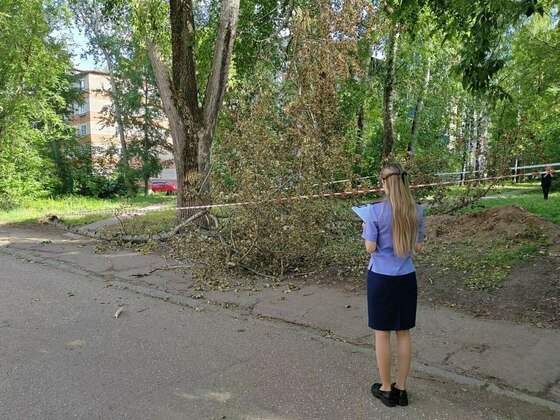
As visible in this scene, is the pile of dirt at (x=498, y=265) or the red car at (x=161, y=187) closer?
the pile of dirt at (x=498, y=265)

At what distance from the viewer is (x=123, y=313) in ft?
19.7

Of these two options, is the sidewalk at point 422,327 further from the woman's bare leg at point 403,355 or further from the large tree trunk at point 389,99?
the large tree trunk at point 389,99

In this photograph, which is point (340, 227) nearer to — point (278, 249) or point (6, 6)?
point (278, 249)

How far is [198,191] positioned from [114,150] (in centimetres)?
2516

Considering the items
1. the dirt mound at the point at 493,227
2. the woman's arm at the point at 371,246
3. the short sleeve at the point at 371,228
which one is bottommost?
the dirt mound at the point at 493,227

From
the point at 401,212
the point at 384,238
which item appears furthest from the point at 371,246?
the point at 401,212

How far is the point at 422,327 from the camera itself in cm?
500

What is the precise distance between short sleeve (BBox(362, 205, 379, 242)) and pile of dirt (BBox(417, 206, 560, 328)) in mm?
2544

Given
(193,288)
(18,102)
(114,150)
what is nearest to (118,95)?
(114,150)

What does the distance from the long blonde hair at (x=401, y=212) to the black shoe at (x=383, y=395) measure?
3.51 feet

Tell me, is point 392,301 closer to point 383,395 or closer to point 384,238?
point 384,238

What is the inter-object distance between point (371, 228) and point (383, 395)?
4.20ft

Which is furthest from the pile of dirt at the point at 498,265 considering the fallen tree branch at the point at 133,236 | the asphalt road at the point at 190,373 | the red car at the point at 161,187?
the red car at the point at 161,187

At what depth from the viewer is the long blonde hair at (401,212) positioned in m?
3.40
